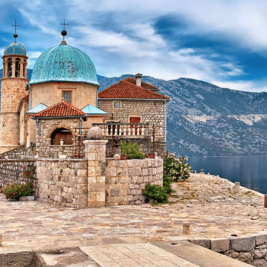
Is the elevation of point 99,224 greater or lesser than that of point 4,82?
lesser

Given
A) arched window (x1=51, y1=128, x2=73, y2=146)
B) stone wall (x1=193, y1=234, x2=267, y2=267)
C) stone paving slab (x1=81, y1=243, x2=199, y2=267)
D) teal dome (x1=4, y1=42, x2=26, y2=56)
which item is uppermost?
teal dome (x1=4, y1=42, x2=26, y2=56)

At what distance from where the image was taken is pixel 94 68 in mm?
32062

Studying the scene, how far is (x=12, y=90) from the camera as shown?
40.3m

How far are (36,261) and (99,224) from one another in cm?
376

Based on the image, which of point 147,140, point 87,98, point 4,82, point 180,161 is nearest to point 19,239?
point 147,140

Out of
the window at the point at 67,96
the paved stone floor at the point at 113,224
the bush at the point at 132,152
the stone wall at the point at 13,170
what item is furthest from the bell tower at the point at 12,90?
the bush at the point at 132,152

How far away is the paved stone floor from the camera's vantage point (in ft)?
34.4

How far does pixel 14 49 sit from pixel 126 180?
26.6m

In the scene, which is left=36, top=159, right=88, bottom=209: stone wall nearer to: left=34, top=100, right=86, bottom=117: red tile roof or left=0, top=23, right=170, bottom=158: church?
left=0, top=23, right=170, bottom=158: church

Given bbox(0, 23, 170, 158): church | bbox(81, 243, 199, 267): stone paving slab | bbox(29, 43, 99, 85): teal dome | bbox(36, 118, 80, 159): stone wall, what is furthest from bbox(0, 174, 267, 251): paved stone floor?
bbox(29, 43, 99, 85): teal dome

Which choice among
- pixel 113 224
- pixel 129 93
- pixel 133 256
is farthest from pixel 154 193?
pixel 129 93

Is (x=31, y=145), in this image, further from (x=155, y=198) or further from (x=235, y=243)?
(x=235, y=243)

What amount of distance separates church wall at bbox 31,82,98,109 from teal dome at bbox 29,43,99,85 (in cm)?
40

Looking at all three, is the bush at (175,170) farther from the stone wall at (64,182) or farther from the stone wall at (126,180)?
the stone wall at (64,182)
